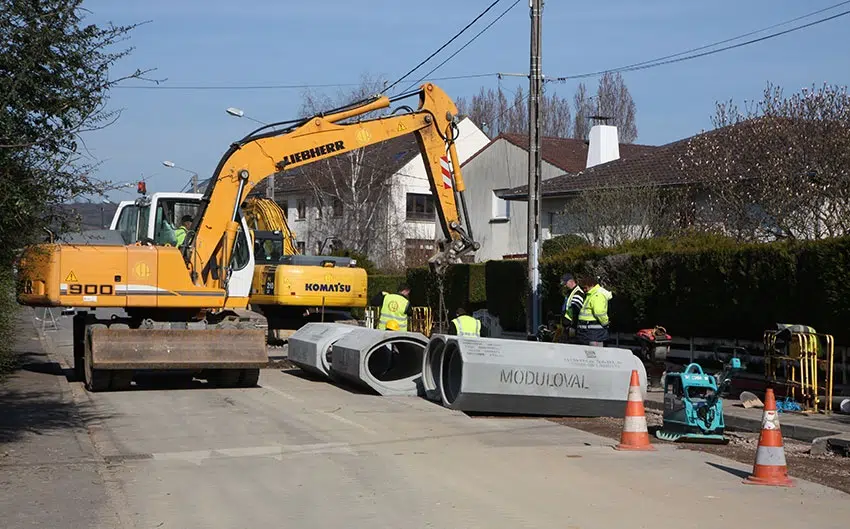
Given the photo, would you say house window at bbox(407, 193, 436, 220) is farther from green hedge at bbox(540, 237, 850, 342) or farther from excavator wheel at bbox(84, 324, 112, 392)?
excavator wheel at bbox(84, 324, 112, 392)

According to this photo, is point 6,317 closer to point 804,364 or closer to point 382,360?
point 382,360

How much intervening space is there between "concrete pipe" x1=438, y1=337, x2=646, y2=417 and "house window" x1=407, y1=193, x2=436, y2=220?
4045 centimetres

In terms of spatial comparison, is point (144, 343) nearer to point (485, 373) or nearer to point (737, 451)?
point (485, 373)

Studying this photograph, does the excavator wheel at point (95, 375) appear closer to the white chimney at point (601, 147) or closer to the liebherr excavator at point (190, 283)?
the liebherr excavator at point (190, 283)

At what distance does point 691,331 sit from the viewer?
17.5 m

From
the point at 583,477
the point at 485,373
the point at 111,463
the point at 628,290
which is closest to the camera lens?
the point at 583,477

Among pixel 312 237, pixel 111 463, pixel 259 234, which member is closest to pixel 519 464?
pixel 111 463

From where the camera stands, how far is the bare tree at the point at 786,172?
22891mm

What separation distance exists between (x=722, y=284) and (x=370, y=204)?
35411mm

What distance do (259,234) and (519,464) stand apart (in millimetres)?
14963

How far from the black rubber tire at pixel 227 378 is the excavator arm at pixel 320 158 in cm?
138

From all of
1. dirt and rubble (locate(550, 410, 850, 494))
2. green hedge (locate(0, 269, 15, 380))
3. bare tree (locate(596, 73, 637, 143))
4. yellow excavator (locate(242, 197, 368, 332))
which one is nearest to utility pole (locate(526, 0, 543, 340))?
yellow excavator (locate(242, 197, 368, 332))

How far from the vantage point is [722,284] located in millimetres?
16719

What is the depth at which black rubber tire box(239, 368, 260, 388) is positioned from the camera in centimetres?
1673
